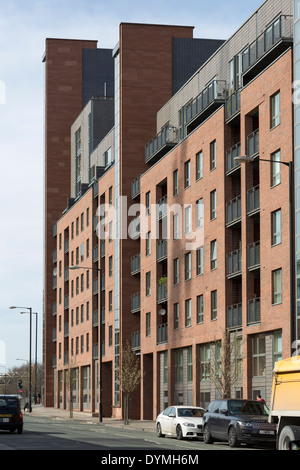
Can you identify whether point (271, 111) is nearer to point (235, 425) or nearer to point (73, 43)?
point (235, 425)

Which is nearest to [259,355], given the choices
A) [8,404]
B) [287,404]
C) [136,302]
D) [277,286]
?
[277,286]

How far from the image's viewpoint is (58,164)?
105 m

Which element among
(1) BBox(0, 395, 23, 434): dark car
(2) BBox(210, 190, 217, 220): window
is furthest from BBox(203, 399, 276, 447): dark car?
(2) BBox(210, 190, 217, 220): window

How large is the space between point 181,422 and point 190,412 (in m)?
1.44

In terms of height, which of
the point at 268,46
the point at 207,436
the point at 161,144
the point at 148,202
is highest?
the point at 268,46

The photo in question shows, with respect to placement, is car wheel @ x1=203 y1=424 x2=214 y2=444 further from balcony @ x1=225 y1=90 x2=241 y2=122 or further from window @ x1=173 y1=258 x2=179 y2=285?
window @ x1=173 y1=258 x2=179 y2=285

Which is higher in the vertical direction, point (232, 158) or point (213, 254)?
point (232, 158)

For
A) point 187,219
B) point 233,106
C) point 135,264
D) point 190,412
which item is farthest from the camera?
point 135,264

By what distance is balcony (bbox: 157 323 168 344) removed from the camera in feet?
204

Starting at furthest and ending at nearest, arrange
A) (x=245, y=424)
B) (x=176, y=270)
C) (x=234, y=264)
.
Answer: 1. (x=176, y=270)
2. (x=234, y=264)
3. (x=245, y=424)

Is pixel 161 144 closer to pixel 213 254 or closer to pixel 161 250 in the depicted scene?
pixel 161 250

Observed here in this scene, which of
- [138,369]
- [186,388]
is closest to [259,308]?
[186,388]

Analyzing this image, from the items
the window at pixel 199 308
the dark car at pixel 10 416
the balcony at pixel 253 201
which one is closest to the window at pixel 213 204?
the window at pixel 199 308

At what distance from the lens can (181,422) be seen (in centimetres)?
3675
